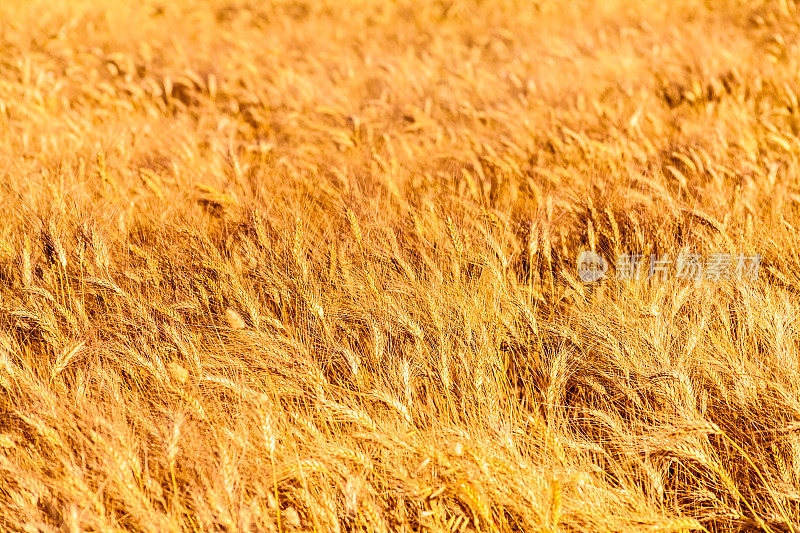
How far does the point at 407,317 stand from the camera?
1.81 meters

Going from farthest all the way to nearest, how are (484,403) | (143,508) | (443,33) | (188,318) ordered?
(443,33)
(188,318)
(484,403)
(143,508)

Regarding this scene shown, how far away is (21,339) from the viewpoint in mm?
1836

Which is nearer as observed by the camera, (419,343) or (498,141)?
(419,343)

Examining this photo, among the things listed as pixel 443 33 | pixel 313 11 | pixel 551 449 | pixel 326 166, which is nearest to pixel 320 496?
pixel 551 449

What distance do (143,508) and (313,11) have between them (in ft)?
20.1

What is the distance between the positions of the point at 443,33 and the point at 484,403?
4.72 meters

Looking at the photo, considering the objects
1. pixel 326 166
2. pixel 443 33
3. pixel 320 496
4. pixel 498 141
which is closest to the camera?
pixel 320 496

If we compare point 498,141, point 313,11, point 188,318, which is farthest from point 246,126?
point 313,11

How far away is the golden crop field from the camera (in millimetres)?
1452

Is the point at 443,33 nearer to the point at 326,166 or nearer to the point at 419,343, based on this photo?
the point at 326,166

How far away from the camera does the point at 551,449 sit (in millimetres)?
1573

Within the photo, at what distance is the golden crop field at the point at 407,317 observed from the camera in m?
1.45

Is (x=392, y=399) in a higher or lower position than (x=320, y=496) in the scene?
higher

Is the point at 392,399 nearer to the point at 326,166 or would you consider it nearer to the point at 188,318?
the point at 188,318
